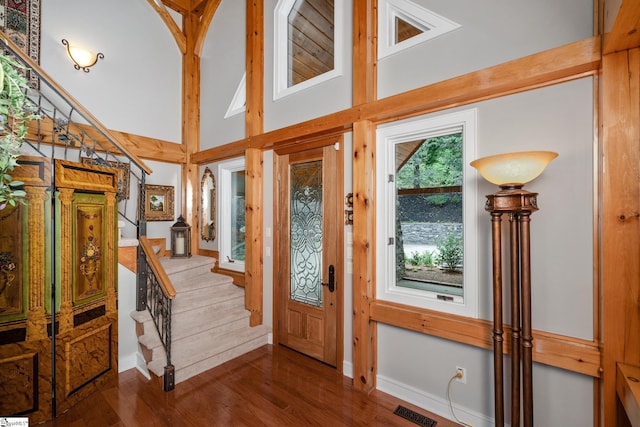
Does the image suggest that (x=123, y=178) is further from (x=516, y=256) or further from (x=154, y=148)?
(x=516, y=256)

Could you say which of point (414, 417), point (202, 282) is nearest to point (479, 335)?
point (414, 417)

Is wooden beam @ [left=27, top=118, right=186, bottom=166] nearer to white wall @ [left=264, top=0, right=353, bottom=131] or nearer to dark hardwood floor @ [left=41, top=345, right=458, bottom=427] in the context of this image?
white wall @ [left=264, top=0, right=353, bottom=131]

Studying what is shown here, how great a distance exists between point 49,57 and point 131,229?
216 cm

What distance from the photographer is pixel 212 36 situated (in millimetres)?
4441

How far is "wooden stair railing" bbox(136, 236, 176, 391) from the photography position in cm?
270

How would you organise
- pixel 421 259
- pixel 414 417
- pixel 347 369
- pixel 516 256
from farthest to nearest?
pixel 347 369, pixel 421 259, pixel 414 417, pixel 516 256

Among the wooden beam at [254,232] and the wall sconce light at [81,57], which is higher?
the wall sconce light at [81,57]

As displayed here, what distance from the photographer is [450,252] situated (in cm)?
242

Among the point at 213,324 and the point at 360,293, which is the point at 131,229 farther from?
the point at 360,293

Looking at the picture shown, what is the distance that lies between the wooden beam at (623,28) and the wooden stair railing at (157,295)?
3444 millimetres

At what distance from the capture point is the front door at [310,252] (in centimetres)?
302

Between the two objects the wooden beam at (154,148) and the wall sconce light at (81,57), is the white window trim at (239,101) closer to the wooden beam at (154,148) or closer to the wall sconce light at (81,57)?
the wooden beam at (154,148)

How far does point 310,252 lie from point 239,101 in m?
2.36

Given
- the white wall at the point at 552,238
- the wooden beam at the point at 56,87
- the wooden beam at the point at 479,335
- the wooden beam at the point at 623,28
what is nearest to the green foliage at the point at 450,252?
the white wall at the point at 552,238
